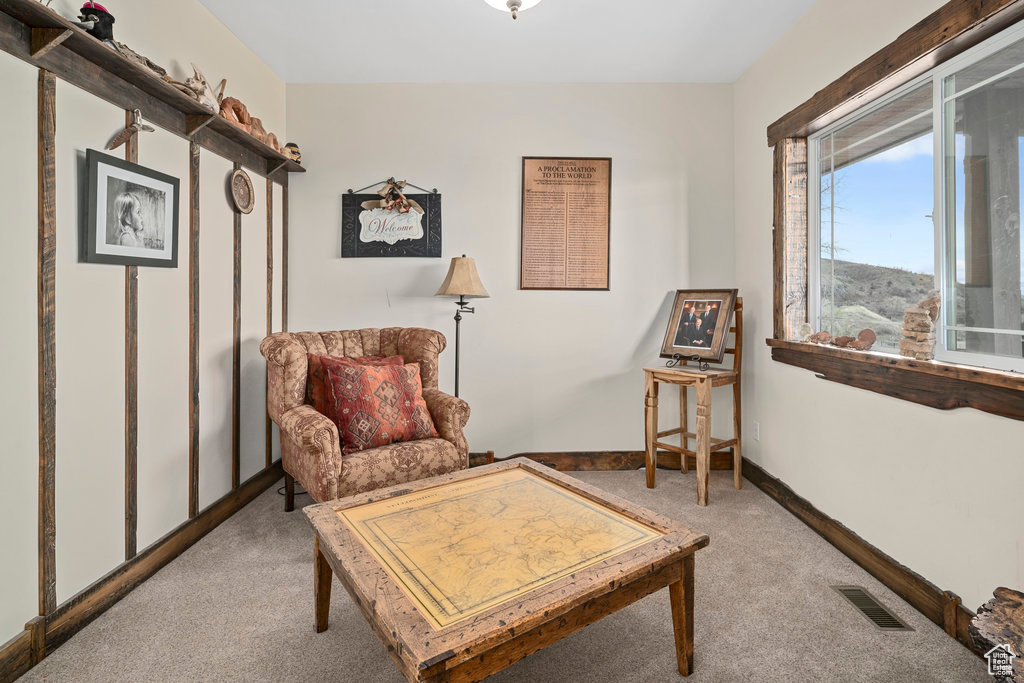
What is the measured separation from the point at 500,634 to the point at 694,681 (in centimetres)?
83

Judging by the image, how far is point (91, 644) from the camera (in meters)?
1.71

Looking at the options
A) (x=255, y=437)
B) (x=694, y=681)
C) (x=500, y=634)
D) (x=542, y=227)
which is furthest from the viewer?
(x=542, y=227)

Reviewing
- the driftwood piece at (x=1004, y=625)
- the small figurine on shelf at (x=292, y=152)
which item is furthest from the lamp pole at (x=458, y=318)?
the driftwood piece at (x=1004, y=625)

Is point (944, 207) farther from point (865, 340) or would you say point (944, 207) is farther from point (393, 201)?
point (393, 201)

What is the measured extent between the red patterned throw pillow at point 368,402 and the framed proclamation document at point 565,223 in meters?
1.26

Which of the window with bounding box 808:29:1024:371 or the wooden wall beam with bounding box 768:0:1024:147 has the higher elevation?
the wooden wall beam with bounding box 768:0:1024:147

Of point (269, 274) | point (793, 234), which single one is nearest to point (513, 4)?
Answer: point (793, 234)

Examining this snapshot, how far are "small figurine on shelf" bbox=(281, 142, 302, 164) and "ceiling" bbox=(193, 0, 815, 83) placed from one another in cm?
48

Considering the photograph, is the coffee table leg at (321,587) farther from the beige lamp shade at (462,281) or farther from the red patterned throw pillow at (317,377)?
the beige lamp shade at (462,281)

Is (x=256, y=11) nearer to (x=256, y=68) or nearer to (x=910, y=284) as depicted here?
(x=256, y=68)

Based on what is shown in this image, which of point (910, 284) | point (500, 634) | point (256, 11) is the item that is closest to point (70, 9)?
point (256, 11)

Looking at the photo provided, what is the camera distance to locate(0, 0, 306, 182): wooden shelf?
1552 mm

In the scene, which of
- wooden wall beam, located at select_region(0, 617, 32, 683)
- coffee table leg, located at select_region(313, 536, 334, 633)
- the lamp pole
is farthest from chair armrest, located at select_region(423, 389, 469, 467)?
wooden wall beam, located at select_region(0, 617, 32, 683)

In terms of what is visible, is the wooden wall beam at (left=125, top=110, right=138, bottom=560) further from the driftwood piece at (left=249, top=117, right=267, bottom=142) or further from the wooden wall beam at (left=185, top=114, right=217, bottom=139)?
the driftwood piece at (left=249, top=117, right=267, bottom=142)
